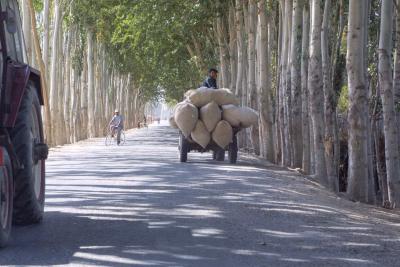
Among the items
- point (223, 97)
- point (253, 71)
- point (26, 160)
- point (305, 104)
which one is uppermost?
point (253, 71)

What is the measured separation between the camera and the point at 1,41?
295 inches

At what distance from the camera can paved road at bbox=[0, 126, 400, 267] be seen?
22.2 feet

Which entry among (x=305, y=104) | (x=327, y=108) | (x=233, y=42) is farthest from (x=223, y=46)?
(x=327, y=108)

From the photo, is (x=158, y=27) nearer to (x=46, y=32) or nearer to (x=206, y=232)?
(x=46, y=32)

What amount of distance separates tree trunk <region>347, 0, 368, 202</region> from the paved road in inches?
85.3

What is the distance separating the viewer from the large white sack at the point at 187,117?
1944 centimetres

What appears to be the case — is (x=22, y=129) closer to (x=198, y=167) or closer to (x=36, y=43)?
(x=198, y=167)

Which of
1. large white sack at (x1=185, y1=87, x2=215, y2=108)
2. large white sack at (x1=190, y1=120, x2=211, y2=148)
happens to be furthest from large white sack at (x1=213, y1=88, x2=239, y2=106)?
large white sack at (x1=190, y1=120, x2=211, y2=148)

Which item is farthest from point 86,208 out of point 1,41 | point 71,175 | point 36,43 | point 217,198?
point 36,43

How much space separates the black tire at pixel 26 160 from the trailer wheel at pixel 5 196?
664mm

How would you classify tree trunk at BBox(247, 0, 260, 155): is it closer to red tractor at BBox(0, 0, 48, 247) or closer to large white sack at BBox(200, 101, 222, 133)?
large white sack at BBox(200, 101, 222, 133)

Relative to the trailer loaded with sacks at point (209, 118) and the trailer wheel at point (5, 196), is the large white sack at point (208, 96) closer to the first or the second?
the trailer loaded with sacks at point (209, 118)

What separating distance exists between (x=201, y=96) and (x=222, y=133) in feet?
3.20

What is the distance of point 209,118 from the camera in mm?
19516
